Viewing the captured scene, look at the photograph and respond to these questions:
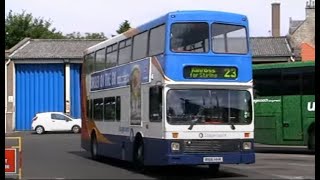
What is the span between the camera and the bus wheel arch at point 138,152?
17.6 meters

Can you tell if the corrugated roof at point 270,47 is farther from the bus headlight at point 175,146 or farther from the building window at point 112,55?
the bus headlight at point 175,146

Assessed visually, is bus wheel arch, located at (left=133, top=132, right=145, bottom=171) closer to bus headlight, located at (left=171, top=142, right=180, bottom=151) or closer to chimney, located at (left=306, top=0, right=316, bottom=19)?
bus headlight, located at (left=171, top=142, right=180, bottom=151)

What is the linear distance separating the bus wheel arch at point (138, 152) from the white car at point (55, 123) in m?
28.3

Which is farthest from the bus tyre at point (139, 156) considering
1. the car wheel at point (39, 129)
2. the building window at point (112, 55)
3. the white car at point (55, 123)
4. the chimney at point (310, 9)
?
the chimney at point (310, 9)

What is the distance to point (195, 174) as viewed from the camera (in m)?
17.4

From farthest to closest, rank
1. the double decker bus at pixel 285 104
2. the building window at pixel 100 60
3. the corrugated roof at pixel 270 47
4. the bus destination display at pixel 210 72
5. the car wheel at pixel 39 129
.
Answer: the corrugated roof at pixel 270 47
the car wheel at pixel 39 129
the double decker bus at pixel 285 104
the building window at pixel 100 60
the bus destination display at pixel 210 72

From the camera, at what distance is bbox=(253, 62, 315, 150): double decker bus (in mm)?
23672

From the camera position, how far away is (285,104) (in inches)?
955

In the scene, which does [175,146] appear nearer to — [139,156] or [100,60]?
[139,156]

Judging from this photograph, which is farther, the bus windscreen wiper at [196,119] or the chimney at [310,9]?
the chimney at [310,9]

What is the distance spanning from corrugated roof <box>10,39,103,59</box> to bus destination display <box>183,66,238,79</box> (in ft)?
116

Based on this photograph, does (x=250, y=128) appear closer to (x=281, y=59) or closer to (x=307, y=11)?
(x=281, y=59)

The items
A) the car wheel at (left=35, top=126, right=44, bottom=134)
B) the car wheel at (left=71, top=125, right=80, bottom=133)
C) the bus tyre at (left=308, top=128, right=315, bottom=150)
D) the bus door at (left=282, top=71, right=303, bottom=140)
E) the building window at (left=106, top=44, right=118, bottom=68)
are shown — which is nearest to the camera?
the building window at (left=106, top=44, right=118, bottom=68)

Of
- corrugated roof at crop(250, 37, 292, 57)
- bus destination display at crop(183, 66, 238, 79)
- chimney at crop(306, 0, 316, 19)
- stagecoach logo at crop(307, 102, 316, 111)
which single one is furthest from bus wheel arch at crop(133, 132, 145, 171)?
chimney at crop(306, 0, 316, 19)
